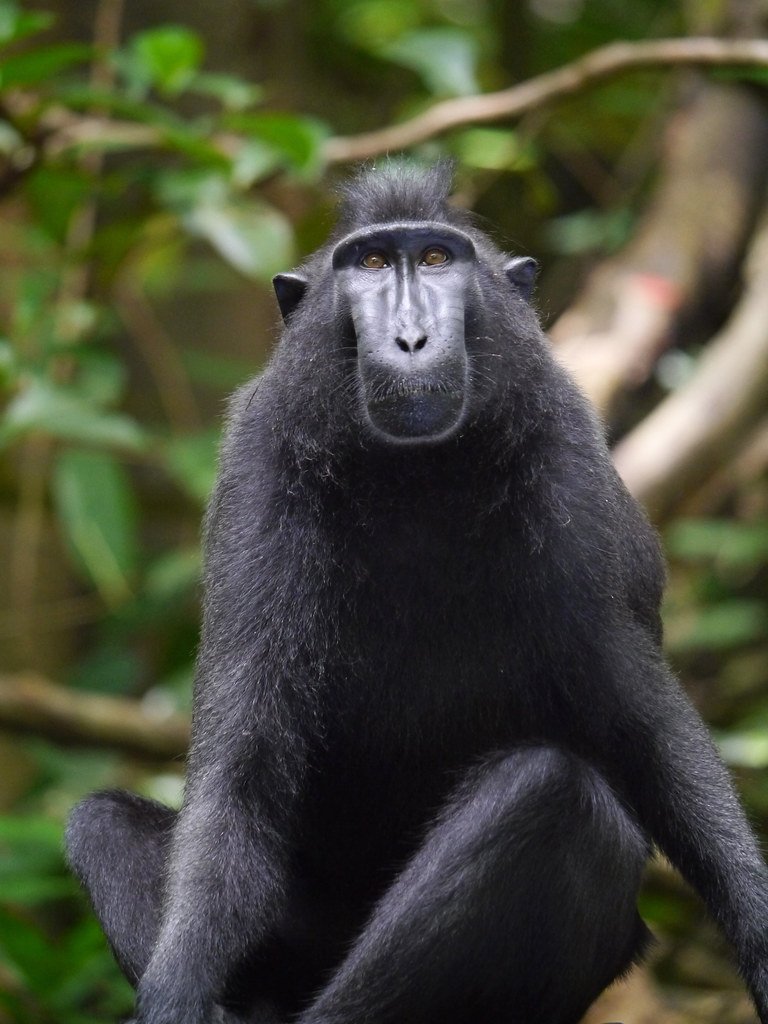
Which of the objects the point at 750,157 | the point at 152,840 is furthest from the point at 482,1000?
the point at 750,157

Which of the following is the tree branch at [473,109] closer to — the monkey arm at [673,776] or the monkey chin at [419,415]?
the monkey chin at [419,415]

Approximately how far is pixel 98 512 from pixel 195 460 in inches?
20.0

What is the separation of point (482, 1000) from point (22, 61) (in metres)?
3.70

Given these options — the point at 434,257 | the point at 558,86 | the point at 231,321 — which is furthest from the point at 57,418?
the point at 231,321

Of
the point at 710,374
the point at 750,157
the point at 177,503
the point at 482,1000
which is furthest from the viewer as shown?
the point at 177,503

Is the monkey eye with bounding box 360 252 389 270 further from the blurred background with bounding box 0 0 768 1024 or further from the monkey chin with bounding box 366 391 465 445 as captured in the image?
the blurred background with bounding box 0 0 768 1024

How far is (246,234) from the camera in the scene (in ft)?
20.3

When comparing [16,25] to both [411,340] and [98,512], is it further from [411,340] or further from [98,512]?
[411,340]

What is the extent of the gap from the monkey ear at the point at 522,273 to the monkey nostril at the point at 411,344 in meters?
0.61

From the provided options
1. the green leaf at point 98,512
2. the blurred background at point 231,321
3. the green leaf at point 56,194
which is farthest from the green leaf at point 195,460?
the green leaf at point 56,194

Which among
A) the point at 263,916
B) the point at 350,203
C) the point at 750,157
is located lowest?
the point at 263,916

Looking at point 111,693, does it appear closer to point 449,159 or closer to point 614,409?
point 614,409

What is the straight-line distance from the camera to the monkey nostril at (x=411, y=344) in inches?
141

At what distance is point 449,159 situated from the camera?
14.2ft
